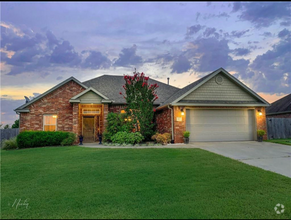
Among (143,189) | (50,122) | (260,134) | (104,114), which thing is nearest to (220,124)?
(260,134)

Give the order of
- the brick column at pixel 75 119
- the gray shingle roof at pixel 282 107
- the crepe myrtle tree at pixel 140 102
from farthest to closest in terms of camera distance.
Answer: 1. the gray shingle roof at pixel 282 107
2. the brick column at pixel 75 119
3. the crepe myrtle tree at pixel 140 102

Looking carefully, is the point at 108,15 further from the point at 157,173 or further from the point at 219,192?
the point at 157,173

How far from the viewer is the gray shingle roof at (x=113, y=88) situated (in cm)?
1659

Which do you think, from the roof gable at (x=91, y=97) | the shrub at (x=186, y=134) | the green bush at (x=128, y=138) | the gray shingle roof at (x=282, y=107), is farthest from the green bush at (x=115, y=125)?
the gray shingle roof at (x=282, y=107)

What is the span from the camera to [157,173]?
5.72m

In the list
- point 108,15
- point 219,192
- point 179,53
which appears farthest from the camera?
point 179,53

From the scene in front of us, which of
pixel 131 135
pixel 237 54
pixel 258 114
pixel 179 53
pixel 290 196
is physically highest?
pixel 179 53

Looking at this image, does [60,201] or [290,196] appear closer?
[60,201]

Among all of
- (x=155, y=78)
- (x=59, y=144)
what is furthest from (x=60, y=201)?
(x=155, y=78)

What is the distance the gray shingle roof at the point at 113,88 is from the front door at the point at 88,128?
2714 mm

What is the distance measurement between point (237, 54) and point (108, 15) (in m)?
13.6

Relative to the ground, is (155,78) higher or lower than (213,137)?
higher

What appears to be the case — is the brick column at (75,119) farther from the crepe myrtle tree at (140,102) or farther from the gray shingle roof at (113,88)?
the crepe myrtle tree at (140,102)

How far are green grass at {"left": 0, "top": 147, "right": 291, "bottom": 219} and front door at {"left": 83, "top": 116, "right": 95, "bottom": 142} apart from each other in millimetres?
9125
